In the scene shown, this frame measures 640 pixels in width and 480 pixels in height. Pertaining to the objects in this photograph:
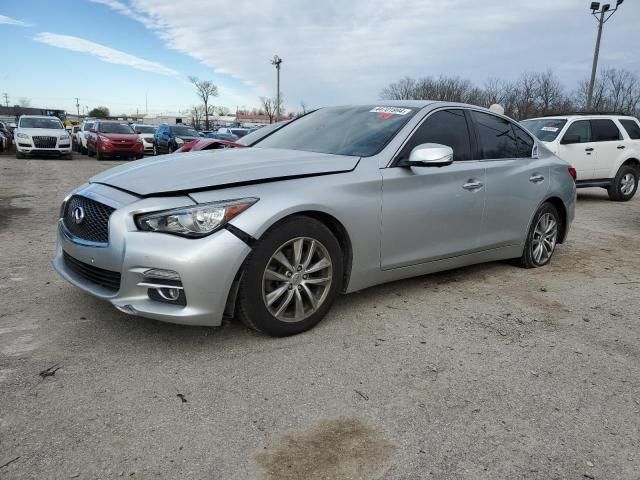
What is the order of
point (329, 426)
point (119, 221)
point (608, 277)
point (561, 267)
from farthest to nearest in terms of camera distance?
point (561, 267) < point (608, 277) < point (119, 221) < point (329, 426)

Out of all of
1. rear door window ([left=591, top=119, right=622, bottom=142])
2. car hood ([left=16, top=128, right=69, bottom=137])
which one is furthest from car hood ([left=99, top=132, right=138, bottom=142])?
rear door window ([left=591, top=119, right=622, bottom=142])

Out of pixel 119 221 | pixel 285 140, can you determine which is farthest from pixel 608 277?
pixel 119 221

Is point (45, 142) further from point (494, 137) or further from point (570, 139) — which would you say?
point (494, 137)

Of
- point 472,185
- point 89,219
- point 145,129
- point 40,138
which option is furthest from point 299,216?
point 145,129

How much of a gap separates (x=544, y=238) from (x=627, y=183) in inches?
318

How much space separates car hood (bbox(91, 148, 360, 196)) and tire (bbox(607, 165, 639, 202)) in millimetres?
10232

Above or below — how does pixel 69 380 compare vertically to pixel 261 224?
below

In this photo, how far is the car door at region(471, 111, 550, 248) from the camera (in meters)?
4.64

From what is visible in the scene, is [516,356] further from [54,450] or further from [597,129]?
[597,129]

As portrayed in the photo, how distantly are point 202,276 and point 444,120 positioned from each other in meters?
2.54

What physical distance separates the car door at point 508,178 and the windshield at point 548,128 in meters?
6.46

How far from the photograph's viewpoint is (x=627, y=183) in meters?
11.9

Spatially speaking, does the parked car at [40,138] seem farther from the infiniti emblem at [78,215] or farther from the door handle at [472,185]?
the door handle at [472,185]

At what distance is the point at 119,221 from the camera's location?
3.04 metres
